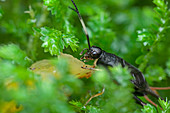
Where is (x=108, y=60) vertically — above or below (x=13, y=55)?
below

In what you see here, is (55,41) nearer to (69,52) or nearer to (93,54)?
(69,52)

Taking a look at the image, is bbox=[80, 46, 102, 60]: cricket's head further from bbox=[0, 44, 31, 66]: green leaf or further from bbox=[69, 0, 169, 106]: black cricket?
bbox=[0, 44, 31, 66]: green leaf

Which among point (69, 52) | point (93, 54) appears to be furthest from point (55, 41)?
point (93, 54)

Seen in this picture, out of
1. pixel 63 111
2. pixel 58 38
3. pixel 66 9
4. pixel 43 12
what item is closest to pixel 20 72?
pixel 63 111

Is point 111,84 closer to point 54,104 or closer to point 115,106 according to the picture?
point 115,106

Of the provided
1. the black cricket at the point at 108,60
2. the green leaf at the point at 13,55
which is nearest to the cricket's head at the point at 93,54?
the black cricket at the point at 108,60

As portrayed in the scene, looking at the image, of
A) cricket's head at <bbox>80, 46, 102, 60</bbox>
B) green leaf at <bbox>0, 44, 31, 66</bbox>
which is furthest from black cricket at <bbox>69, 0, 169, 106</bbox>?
green leaf at <bbox>0, 44, 31, 66</bbox>

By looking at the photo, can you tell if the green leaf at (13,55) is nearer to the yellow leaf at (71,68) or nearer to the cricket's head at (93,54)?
the yellow leaf at (71,68)

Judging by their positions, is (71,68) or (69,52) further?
(69,52)
